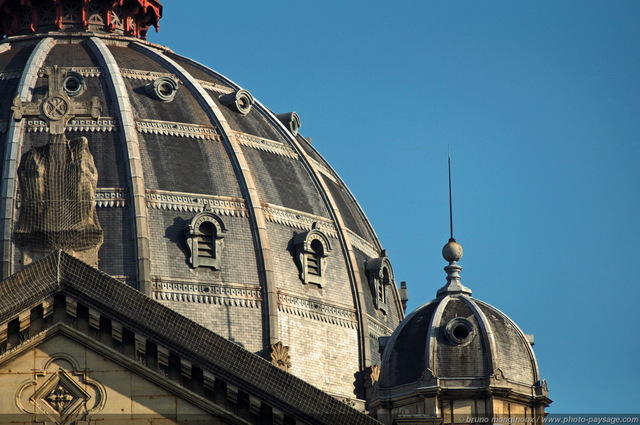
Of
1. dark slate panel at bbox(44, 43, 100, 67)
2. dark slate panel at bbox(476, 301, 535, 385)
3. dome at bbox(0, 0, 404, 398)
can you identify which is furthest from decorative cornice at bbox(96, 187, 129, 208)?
dark slate panel at bbox(476, 301, 535, 385)

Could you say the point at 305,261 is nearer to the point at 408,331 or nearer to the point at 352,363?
the point at 352,363

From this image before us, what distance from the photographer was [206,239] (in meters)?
96.2

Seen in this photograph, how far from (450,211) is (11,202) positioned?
19.2m

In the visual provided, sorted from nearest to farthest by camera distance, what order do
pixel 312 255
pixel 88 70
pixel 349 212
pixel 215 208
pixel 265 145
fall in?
pixel 215 208 → pixel 312 255 → pixel 88 70 → pixel 265 145 → pixel 349 212

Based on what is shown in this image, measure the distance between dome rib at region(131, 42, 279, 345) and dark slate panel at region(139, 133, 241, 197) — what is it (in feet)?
1.49

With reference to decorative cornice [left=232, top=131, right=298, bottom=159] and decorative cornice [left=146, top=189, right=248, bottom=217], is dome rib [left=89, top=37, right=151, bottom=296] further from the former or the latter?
decorative cornice [left=232, top=131, right=298, bottom=159]

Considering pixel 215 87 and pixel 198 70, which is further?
pixel 198 70

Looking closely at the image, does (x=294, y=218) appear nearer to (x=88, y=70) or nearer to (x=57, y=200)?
(x=88, y=70)

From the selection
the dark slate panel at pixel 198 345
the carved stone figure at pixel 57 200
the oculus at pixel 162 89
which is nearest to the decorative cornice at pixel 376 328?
the oculus at pixel 162 89

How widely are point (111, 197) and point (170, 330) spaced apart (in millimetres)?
43605

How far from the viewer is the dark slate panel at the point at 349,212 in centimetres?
10488

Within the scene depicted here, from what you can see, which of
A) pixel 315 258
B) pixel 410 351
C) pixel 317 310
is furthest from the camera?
pixel 315 258

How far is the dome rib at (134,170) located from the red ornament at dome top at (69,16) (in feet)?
26.2

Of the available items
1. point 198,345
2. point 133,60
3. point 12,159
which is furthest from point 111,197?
point 198,345
